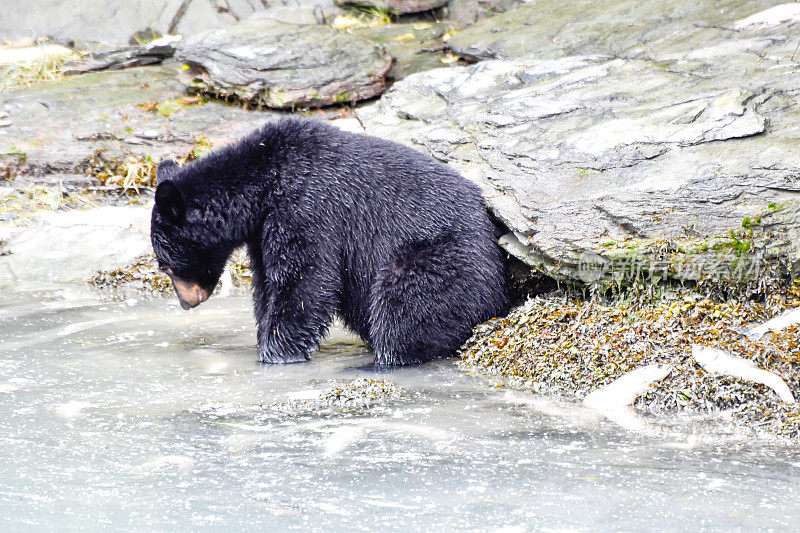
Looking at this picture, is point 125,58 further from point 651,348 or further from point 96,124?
point 651,348

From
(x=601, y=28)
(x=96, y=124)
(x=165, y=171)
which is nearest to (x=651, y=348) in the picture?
(x=165, y=171)

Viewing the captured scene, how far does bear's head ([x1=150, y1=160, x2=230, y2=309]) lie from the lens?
18.0 feet

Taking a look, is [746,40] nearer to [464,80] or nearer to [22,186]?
[464,80]

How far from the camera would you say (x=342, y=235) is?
5527 millimetres

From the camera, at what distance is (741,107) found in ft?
18.7

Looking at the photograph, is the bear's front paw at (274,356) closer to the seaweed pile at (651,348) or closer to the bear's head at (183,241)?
the bear's head at (183,241)

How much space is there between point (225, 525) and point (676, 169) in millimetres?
3682

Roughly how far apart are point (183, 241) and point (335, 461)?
2.74 meters

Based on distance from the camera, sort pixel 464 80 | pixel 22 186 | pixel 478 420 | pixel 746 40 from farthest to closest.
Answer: pixel 22 186 → pixel 464 80 → pixel 746 40 → pixel 478 420

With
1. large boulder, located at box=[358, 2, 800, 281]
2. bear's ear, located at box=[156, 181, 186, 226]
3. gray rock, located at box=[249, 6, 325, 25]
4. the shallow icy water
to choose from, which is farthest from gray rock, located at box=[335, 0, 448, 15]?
the shallow icy water

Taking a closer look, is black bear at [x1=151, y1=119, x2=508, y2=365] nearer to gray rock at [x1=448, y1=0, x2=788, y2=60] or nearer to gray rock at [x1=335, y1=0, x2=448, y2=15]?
gray rock at [x1=448, y1=0, x2=788, y2=60]

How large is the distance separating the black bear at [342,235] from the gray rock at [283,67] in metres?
4.66

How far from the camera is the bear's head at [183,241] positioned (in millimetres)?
5492

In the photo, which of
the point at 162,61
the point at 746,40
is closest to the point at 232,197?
the point at 746,40
